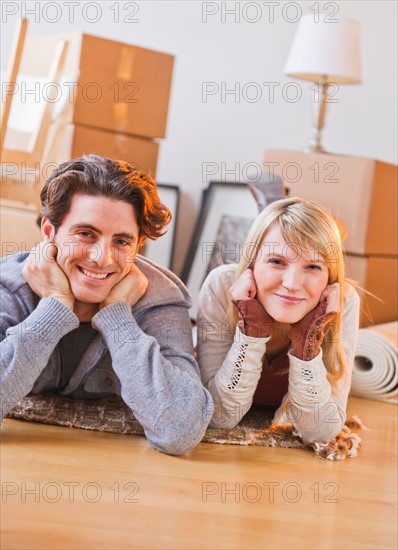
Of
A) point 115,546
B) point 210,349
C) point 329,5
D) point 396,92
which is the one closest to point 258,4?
point 329,5

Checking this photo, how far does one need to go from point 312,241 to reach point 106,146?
7.68ft

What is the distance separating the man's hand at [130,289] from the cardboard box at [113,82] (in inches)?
79.3

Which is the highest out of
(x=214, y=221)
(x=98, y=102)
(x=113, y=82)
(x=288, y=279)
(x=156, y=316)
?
(x=113, y=82)

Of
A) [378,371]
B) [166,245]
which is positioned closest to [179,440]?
[378,371]

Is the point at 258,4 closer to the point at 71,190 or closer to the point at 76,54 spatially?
the point at 76,54

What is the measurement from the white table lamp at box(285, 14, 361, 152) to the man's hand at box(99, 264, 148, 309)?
2124mm

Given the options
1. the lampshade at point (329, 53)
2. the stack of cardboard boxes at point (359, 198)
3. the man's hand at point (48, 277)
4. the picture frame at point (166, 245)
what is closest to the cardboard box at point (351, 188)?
the stack of cardboard boxes at point (359, 198)

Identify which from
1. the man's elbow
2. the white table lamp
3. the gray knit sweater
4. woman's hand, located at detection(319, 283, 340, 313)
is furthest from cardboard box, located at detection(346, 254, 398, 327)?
the man's elbow

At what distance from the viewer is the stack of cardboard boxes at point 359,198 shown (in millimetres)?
3275

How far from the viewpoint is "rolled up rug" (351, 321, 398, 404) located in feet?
9.04

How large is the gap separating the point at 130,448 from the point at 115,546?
53 cm

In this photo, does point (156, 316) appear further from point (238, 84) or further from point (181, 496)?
point (238, 84)

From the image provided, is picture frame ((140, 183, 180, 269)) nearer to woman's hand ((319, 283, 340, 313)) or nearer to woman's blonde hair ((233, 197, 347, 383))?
woman's blonde hair ((233, 197, 347, 383))

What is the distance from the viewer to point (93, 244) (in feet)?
6.12
